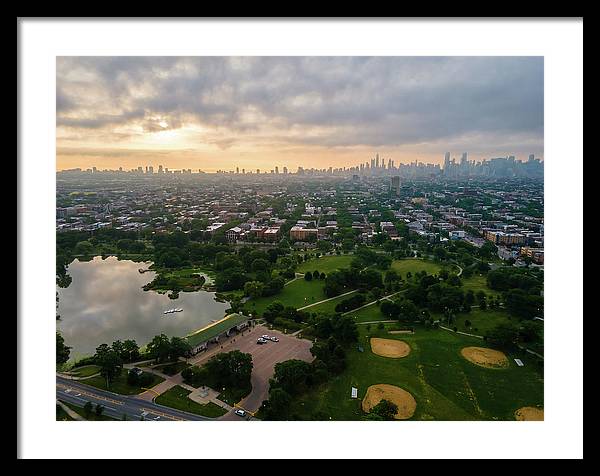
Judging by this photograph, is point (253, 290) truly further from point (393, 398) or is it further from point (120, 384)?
point (393, 398)

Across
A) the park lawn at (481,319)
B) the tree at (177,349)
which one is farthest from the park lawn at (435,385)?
the tree at (177,349)

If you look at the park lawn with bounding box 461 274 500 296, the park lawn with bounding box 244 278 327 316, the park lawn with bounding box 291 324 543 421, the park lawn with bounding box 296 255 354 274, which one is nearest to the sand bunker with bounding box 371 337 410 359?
the park lawn with bounding box 291 324 543 421

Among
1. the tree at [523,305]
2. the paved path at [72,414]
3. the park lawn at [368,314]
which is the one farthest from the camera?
the park lawn at [368,314]

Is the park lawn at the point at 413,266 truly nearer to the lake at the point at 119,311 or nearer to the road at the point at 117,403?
the lake at the point at 119,311

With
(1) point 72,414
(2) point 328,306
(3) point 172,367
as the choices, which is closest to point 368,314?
(2) point 328,306
